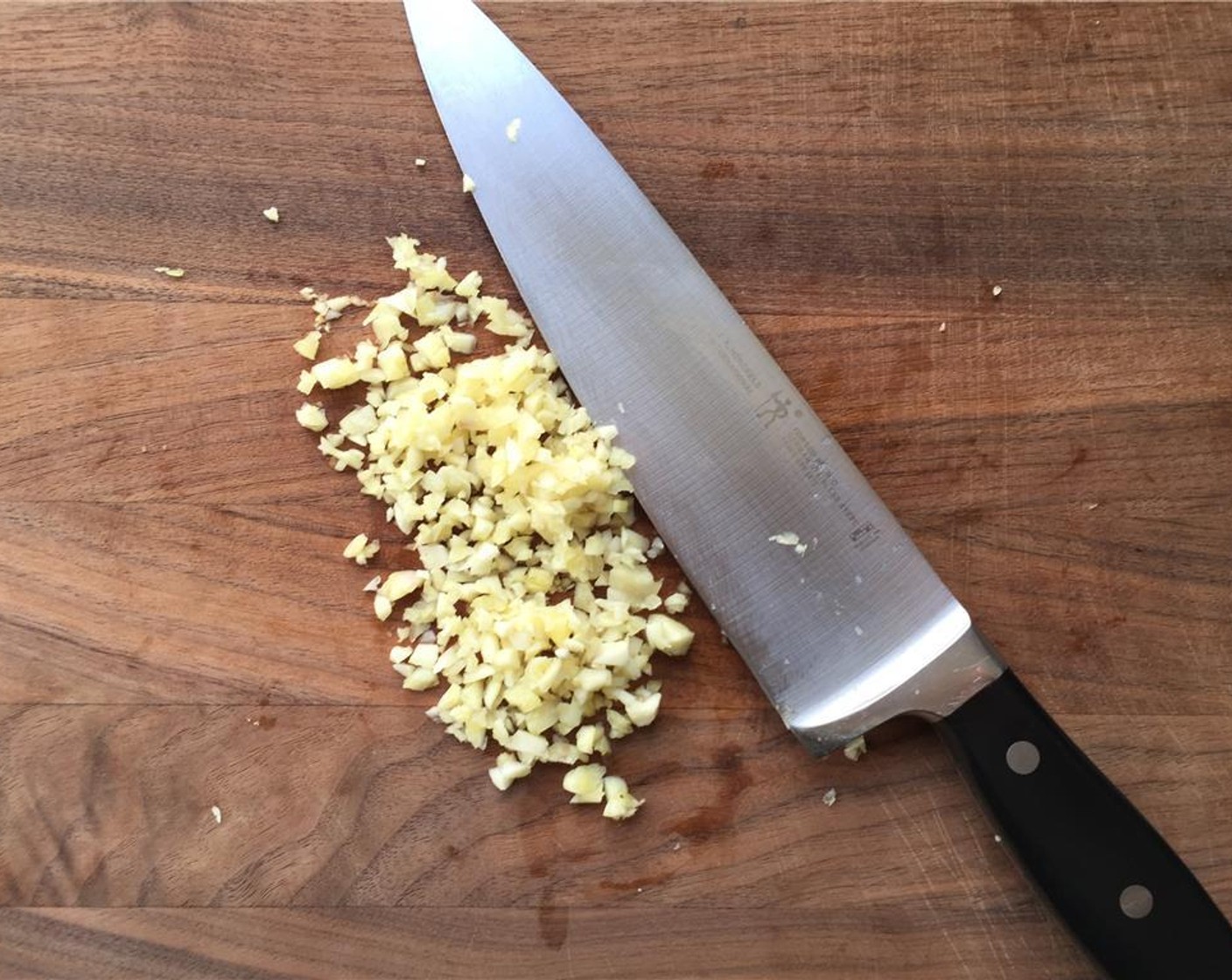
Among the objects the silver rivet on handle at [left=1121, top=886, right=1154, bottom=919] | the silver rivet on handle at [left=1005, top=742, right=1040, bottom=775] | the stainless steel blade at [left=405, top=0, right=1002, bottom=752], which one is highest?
the stainless steel blade at [left=405, top=0, right=1002, bottom=752]

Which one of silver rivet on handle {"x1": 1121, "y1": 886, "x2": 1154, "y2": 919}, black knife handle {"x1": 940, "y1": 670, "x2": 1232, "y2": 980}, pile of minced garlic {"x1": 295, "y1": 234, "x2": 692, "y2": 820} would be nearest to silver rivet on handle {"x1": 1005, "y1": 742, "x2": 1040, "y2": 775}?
black knife handle {"x1": 940, "y1": 670, "x2": 1232, "y2": 980}

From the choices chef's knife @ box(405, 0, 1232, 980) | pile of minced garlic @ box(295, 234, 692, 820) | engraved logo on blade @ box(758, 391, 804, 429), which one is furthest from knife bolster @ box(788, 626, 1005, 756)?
engraved logo on blade @ box(758, 391, 804, 429)

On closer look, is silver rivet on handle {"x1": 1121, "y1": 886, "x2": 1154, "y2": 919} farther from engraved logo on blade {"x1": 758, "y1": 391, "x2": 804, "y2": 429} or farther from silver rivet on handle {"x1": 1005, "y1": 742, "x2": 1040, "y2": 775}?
engraved logo on blade {"x1": 758, "y1": 391, "x2": 804, "y2": 429}

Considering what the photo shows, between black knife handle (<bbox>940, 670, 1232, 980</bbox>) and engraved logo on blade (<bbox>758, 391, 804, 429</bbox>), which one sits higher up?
engraved logo on blade (<bbox>758, 391, 804, 429</bbox>)

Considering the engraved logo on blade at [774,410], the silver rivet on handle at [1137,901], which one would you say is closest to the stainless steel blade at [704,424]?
the engraved logo on blade at [774,410]

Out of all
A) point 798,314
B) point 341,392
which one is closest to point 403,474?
point 341,392

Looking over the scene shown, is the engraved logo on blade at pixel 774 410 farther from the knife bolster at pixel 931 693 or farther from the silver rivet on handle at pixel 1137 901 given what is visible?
the silver rivet on handle at pixel 1137 901
